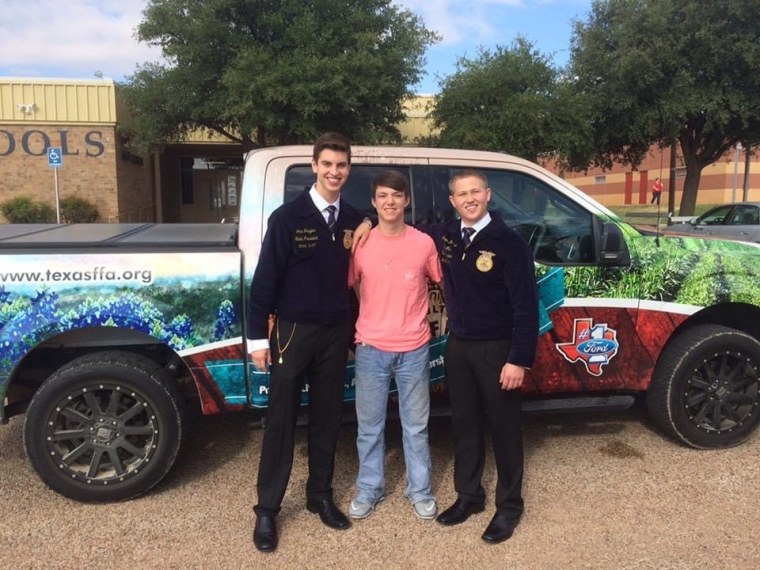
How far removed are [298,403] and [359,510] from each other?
65 cm

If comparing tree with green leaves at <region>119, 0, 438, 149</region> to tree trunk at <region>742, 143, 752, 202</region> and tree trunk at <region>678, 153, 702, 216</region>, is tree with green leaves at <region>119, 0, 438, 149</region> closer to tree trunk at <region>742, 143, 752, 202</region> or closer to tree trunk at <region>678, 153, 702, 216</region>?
tree trunk at <region>678, 153, 702, 216</region>

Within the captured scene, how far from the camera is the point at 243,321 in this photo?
3355 mm

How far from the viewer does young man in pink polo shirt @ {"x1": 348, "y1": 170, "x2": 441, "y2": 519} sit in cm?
306

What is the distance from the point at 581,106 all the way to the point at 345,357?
14935mm

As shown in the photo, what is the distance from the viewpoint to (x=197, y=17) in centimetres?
1520

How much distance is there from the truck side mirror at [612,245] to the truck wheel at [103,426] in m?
2.45

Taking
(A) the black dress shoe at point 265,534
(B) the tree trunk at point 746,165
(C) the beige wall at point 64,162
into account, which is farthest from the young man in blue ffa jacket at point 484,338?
(B) the tree trunk at point 746,165

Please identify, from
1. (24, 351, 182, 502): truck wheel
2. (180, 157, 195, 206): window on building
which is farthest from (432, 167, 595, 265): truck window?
(180, 157, 195, 206): window on building

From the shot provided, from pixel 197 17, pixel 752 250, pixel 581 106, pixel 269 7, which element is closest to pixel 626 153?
pixel 581 106

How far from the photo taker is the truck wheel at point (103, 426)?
3.29 metres

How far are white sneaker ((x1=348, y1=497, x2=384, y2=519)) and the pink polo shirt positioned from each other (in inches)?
33.3

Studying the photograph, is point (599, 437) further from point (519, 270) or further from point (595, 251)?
point (519, 270)

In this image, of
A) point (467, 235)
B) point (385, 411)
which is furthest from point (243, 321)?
point (467, 235)

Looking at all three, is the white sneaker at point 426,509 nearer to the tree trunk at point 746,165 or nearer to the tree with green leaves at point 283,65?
the tree with green leaves at point 283,65
